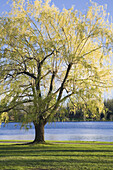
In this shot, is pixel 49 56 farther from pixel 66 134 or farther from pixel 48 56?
pixel 66 134

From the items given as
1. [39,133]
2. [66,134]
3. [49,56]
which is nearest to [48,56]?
[49,56]

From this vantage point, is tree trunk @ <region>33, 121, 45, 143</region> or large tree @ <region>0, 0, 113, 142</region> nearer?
large tree @ <region>0, 0, 113, 142</region>

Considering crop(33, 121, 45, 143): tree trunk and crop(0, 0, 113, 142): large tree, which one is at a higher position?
crop(0, 0, 113, 142): large tree

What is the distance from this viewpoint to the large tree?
42.1 feet

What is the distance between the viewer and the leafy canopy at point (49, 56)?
42.1ft

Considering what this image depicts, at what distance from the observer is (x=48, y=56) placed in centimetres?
1425

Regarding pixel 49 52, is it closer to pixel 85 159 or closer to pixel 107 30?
pixel 107 30

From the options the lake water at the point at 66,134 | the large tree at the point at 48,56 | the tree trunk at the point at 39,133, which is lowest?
the lake water at the point at 66,134

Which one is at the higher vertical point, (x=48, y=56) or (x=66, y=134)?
(x=48, y=56)

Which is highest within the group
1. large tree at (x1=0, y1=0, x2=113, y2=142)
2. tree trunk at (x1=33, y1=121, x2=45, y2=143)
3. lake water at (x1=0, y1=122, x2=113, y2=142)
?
large tree at (x1=0, y1=0, x2=113, y2=142)

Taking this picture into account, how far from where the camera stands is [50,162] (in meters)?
8.61

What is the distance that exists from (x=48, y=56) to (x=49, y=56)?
0.14m

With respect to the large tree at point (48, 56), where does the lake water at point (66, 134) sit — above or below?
below

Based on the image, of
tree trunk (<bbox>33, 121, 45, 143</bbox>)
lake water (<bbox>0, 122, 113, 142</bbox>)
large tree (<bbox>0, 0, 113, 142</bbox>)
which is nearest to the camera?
large tree (<bbox>0, 0, 113, 142</bbox>)
